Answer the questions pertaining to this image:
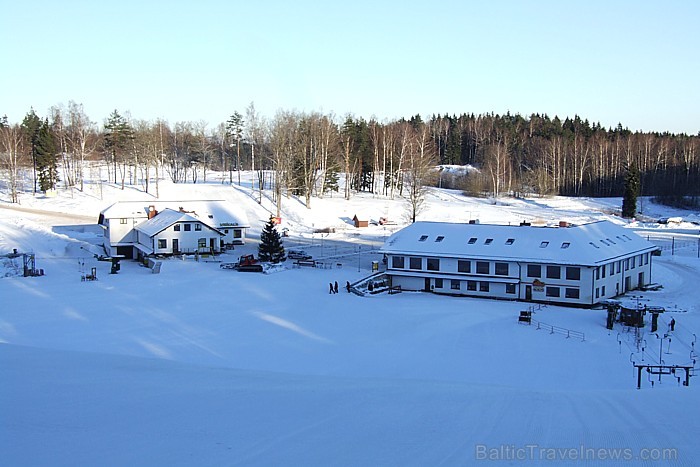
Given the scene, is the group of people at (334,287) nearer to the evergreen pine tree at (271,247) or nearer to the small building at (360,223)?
the evergreen pine tree at (271,247)

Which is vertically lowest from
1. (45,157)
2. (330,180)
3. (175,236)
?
(175,236)

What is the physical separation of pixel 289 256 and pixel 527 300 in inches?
706

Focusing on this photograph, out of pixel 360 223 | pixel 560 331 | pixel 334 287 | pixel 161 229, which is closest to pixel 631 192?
pixel 360 223

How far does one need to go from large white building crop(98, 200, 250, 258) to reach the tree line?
15.1 meters

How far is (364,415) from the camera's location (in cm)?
1551

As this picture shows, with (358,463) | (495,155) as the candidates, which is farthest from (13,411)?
(495,155)

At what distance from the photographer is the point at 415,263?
36.9 meters

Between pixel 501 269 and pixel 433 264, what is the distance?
374cm

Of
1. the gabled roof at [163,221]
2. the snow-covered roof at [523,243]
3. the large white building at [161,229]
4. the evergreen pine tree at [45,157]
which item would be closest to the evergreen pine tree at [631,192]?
the snow-covered roof at [523,243]

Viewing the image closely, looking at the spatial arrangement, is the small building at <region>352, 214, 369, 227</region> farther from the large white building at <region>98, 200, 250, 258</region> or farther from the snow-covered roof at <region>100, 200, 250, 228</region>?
the large white building at <region>98, 200, 250, 258</region>

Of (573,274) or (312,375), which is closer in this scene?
(312,375)

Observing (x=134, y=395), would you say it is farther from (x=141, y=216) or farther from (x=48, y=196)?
(x=48, y=196)

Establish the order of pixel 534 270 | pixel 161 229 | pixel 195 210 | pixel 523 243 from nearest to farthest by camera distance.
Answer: pixel 534 270
pixel 523 243
pixel 161 229
pixel 195 210

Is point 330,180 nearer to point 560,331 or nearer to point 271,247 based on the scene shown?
point 271,247
